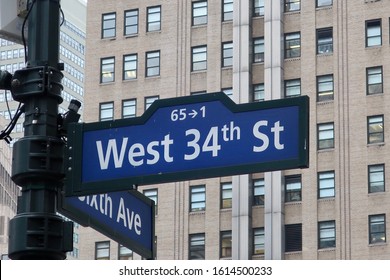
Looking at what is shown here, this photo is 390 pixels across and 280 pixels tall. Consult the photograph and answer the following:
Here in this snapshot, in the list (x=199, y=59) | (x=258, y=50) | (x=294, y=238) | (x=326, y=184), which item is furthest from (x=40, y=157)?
(x=199, y=59)

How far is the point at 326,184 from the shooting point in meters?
64.9

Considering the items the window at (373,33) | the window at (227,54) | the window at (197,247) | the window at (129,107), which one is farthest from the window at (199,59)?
the window at (197,247)

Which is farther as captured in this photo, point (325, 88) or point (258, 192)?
point (325, 88)

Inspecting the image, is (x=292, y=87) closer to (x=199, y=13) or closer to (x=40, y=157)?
(x=199, y=13)

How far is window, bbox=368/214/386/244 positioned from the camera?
62719 mm

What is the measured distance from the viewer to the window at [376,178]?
208ft

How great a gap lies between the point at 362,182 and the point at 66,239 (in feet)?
185

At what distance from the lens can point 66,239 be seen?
857cm

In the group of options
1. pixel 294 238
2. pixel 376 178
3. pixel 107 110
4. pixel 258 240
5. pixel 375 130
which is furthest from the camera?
pixel 107 110

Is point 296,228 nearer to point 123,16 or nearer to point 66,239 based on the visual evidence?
point 123,16

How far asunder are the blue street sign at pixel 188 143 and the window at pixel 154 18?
212 feet

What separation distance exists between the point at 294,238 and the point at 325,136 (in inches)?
242

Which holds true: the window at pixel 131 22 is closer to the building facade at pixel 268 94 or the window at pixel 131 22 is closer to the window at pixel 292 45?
the building facade at pixel 268 94

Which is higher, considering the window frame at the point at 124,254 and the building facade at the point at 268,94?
the building facade at the point at 268,94
